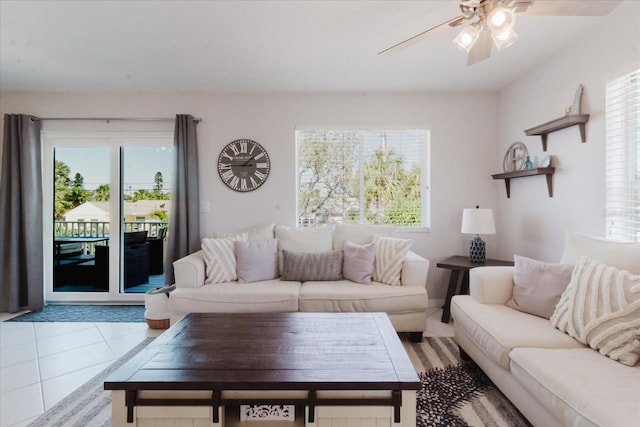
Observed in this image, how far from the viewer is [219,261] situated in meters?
3.00

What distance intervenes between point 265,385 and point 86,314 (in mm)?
3211

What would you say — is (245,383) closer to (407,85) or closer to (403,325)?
(403,325)

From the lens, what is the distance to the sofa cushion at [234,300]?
2656mm

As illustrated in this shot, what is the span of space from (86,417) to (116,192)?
2.74 meters

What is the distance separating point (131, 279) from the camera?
12.8 ft

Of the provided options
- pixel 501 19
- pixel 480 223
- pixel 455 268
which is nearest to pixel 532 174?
pixel 480 223

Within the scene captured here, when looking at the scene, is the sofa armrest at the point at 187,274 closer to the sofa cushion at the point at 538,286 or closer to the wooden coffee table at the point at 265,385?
the wooden coffee table at the point at 265,385

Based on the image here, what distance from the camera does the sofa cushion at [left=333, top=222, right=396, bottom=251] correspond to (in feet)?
10.8

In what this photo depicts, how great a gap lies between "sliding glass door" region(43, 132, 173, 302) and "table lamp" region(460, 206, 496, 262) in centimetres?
336

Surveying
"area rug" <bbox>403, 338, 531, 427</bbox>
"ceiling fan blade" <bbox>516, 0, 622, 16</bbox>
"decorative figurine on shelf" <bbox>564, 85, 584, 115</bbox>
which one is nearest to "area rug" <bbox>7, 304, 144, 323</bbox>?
"area rug" <bbox>403, 338, 531, 427</bbox>

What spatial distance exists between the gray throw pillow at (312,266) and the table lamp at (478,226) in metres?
1.34

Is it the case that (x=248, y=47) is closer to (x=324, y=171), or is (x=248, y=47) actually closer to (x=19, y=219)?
(x=324, y=171)

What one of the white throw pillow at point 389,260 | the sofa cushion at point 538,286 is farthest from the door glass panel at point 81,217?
the sofa cushion at point 538,286

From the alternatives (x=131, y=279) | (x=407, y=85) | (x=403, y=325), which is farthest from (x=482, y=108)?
(x=131, y=279)
